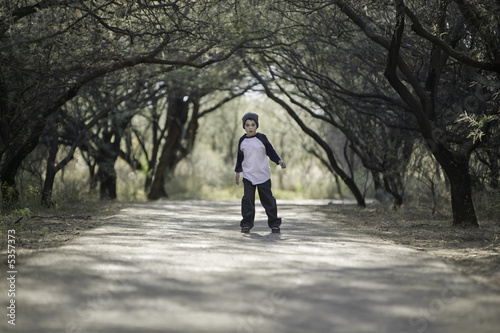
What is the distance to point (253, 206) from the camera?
11516 millimetres

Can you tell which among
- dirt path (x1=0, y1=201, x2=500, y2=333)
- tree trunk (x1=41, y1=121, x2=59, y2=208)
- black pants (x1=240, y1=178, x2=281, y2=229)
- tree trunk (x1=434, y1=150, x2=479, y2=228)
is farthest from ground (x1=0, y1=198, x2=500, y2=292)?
black pants (x1=240, y1=178, x2=281, y2=229)

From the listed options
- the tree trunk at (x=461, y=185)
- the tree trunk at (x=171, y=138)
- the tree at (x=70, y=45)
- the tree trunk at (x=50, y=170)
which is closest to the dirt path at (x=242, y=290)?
the tree trunk at (x=461, y=185)

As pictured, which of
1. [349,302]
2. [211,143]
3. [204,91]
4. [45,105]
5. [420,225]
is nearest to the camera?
[349,302]

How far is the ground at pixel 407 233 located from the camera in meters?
7.94

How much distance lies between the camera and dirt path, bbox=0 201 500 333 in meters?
4.92

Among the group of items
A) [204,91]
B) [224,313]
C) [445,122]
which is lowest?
[224,313]

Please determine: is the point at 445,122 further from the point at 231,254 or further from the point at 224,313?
the point at 224,313

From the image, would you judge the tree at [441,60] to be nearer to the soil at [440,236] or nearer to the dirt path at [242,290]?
the soil at [440,236]

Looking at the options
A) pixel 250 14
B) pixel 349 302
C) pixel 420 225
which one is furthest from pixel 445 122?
pixel 349 302

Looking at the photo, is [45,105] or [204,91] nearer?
[45,105]

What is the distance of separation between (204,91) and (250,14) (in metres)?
10.7

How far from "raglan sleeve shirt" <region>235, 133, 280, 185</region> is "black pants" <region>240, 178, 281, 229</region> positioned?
0.11 meters

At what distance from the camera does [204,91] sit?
26047 mm

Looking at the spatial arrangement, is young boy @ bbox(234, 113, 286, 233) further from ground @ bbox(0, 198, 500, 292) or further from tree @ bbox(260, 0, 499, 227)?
tree @ bbox(260, 0, 499, 227)
